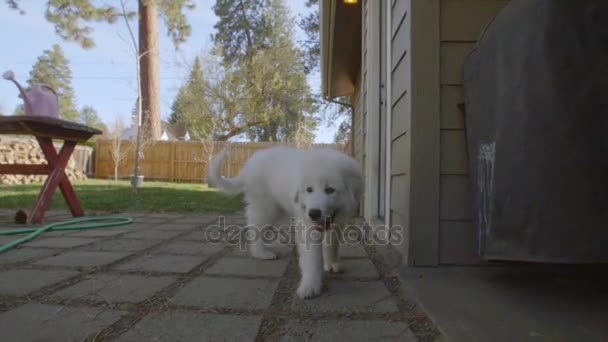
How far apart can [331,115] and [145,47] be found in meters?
9.20

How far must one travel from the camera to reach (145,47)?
14.1 m

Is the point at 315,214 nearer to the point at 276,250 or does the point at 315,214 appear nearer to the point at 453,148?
the point at 453,148

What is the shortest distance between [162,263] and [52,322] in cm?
94

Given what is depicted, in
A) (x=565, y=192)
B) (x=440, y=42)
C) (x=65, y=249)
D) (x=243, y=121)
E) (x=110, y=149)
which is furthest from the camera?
(x=243, y=121)

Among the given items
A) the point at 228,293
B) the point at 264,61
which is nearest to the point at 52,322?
the point at 228,293

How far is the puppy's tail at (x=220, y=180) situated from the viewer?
2879 millimetres

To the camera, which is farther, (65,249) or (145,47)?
(145,47)

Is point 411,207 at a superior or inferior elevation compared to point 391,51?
inferior

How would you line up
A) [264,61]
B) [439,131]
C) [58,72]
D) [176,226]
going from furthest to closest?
[58,72] → [264,61] → [176,226] → [439,131]

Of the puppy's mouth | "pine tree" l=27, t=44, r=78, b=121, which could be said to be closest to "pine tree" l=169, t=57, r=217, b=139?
the puppy's mouth

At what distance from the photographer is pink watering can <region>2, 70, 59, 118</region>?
3.81 metres

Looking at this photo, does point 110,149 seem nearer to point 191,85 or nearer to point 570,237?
point 191,85

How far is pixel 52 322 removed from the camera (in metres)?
1.47

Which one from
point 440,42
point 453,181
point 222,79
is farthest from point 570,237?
point 222,79
